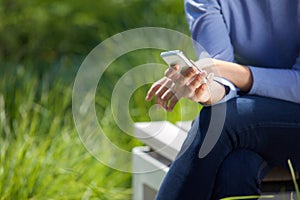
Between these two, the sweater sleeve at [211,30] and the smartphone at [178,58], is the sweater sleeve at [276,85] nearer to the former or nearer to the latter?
the sweater sleeve at [211,30]

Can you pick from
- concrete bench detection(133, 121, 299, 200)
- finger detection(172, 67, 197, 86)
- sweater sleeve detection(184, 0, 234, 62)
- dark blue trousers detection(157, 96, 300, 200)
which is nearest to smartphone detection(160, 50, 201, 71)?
finger detection(172, 67, 197, 86)

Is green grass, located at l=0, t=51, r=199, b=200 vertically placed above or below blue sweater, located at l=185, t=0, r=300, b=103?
below

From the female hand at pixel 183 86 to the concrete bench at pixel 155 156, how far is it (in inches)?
16.3

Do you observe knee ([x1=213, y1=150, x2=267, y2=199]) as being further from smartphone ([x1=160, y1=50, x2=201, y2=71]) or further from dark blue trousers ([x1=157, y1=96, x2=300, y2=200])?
smartphone ([x1=160, y1=50, x2=201, y2=71])

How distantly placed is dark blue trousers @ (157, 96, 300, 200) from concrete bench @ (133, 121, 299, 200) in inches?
8.2

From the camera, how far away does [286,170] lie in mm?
2402

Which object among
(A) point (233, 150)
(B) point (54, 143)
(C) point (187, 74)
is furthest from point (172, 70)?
(B) point (54, 143)

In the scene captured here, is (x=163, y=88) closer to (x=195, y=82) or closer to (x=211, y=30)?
(x=195, y=82)

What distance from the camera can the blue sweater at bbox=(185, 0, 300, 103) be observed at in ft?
8.05

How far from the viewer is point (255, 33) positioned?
250 cm

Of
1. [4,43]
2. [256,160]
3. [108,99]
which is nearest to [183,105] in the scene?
[108,99]

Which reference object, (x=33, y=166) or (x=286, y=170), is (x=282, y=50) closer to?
(x=286, y=170)

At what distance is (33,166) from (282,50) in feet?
3.92

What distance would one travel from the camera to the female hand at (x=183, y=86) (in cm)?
220
